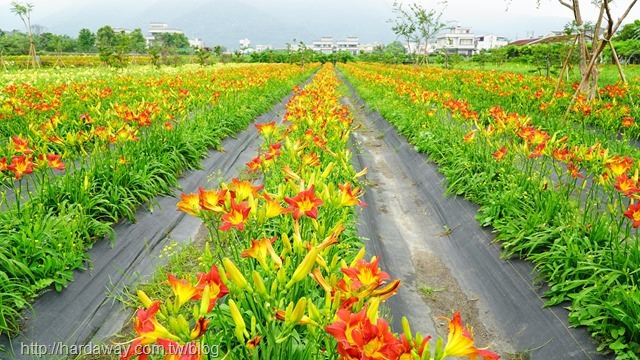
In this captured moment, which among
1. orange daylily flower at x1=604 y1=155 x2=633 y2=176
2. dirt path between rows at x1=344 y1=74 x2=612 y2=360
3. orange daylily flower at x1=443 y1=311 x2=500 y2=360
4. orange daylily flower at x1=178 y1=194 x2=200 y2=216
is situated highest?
orange daylily flower at x1=178 y1=194 x2=200 y2=216

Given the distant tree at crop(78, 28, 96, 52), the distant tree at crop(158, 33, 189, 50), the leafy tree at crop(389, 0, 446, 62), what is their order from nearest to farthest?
the leafy tree at crop(389, 0, 446, 62) < the distant tree at crop(78, 28, 96, 52) < the distant tree at crop(158, 33, 189, 50)

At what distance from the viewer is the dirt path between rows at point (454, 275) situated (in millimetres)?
2758

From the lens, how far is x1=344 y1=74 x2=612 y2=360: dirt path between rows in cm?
276

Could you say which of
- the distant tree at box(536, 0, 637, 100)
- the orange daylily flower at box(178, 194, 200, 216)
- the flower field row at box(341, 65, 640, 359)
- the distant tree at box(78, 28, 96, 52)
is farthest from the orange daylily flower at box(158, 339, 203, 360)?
the distant tree at box(78, 28, 96, 52)

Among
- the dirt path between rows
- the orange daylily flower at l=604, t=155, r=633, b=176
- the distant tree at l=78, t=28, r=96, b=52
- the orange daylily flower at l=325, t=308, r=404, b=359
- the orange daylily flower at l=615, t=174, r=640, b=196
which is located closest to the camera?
the orange daylily flower at l=325, t=308, r=404, b=359

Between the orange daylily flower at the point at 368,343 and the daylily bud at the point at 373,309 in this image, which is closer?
the orange daylily flower at the point at 368,343

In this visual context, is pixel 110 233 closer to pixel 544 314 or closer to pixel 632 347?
pixel 544 314

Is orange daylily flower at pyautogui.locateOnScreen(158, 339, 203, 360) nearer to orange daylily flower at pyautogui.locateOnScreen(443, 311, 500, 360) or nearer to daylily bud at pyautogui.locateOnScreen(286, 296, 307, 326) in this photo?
daylily bud at pyautogui.locateOnScreen(286, 296, 307, 326)

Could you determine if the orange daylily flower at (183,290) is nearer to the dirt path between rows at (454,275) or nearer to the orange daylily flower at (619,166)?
the dirt path between rows at (454,275)

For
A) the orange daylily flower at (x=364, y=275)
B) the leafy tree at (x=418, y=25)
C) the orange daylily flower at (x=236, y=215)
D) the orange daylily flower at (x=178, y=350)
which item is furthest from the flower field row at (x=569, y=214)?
the leafy tree at (x=418, y=25)

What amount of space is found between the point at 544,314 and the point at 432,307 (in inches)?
30.8

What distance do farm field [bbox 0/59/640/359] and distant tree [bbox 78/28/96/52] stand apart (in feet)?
199

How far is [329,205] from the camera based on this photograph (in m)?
2.17

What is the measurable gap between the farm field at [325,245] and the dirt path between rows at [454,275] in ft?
0.06
